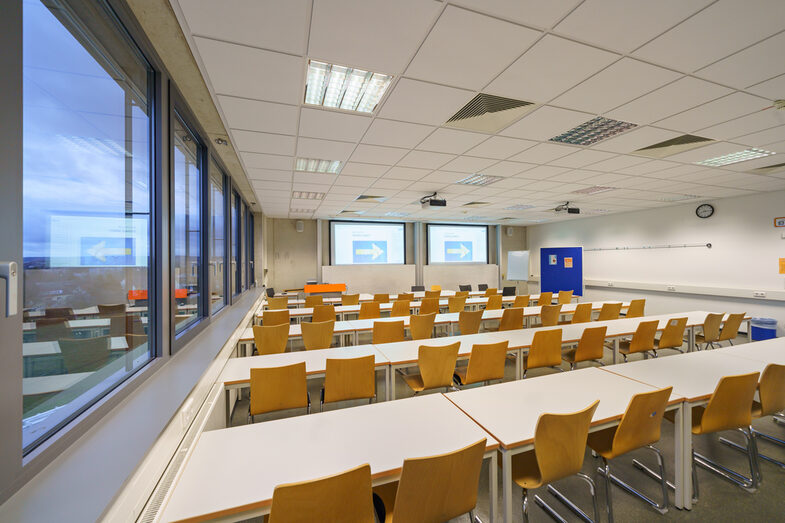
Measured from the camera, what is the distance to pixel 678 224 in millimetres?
7512

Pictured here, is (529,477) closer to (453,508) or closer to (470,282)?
(453,508)

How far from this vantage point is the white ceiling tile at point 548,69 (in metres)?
1.91

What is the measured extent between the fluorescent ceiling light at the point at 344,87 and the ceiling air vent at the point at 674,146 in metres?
3.45

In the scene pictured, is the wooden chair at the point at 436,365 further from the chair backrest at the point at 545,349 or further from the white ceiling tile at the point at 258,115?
the white ceiling tile at the point at 258,115

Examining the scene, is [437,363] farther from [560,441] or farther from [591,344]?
[591,344]

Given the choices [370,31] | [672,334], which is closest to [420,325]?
[370,31]

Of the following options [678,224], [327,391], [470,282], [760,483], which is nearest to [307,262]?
[470,282]

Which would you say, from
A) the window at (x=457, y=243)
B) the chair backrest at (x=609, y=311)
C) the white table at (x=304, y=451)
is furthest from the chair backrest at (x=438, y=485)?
the window at (x=457, y=243)

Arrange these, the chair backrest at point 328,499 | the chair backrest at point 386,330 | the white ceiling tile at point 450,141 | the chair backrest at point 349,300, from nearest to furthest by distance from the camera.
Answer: the chair backrest at point 328,499 → the white ceiling tile at point 450,141 → the chair backrest at point 386,330 → the chair backrest at point 349,300

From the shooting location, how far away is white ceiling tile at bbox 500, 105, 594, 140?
2.75 m

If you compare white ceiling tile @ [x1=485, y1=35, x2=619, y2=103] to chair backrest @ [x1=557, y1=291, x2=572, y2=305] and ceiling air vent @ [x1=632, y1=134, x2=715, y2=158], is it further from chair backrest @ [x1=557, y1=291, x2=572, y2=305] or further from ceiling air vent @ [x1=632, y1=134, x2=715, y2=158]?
chair backrest @ [x1=557, y1=291, x2=572, y2=305]

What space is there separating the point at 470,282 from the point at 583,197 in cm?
535

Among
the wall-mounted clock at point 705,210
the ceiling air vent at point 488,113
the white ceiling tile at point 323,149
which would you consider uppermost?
the ceiling air vent at point 488,113

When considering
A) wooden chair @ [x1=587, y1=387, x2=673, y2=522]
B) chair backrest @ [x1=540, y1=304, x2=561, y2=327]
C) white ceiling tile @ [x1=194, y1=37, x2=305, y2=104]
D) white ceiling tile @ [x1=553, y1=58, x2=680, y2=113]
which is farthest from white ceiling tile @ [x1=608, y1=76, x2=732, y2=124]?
chair backrest @ [x1=540, y1=304, x2=561, y2=327]
